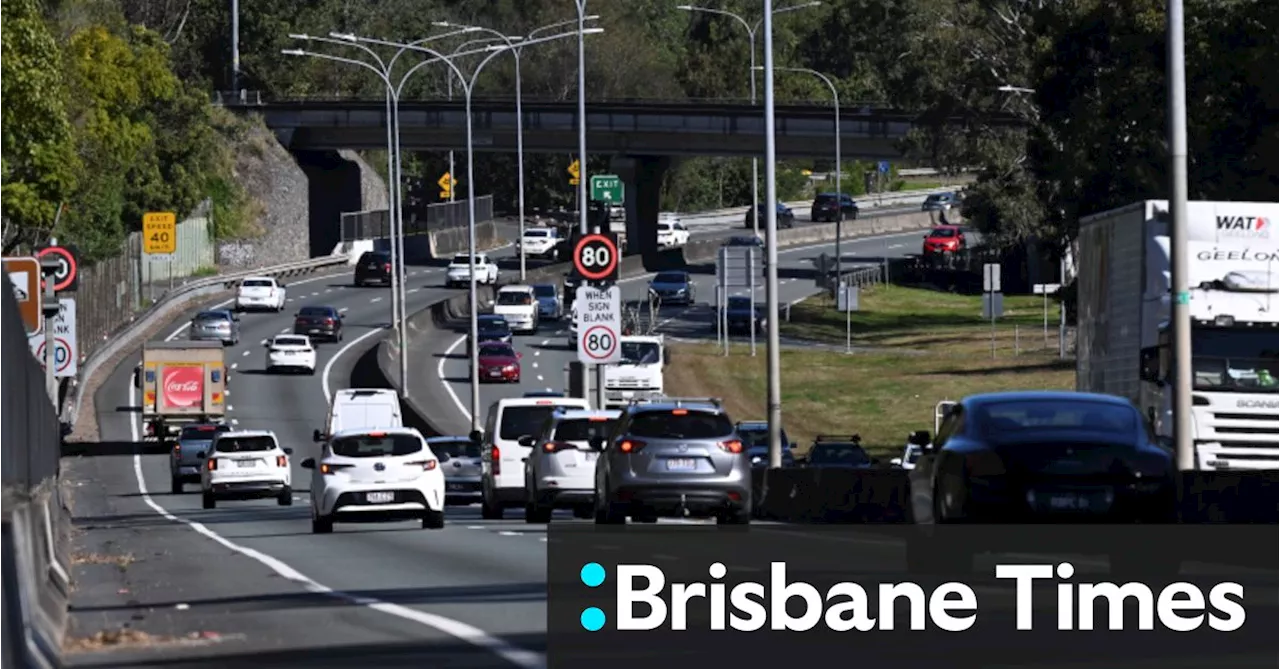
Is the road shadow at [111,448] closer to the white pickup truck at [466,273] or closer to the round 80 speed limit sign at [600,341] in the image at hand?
the round 80 speed limit sign at [600,341]

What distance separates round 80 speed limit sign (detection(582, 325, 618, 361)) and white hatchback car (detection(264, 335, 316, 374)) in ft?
144

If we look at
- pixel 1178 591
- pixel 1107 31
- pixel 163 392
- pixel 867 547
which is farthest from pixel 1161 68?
pixel 1178 591

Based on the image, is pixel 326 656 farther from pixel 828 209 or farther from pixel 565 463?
pixel 828 209

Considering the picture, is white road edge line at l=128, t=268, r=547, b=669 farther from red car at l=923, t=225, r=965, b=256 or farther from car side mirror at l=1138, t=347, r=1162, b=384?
red car at l=923, t=225, r=965, b=256

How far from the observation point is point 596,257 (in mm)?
42031

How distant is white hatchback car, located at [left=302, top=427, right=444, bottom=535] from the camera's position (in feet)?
107

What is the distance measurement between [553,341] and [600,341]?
55.0 meters

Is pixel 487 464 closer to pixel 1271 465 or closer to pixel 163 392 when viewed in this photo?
pixel 1271 465

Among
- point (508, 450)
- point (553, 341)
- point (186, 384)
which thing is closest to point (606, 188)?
point (553, 341)

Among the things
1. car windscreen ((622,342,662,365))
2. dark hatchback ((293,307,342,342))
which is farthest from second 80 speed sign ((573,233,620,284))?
dark hatchback ((293,307,342,342))

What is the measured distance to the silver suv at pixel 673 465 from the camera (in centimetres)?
2845

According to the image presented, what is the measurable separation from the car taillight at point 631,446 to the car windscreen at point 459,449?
1989 cm

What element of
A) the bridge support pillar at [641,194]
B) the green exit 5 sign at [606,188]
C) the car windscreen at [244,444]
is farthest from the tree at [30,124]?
the bridge support pillar at [641,194]

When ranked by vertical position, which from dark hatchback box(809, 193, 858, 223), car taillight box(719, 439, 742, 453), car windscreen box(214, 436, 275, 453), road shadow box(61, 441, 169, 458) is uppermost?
dark hatchback box(809, 193, 858, 223)
